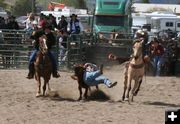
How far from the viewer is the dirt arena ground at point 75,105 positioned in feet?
27.2

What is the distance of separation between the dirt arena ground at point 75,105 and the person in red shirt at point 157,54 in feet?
9.83

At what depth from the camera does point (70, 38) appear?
60.7ft

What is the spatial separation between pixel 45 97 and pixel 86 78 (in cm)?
138

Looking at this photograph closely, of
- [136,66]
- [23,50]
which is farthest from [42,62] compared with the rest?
[23,50]

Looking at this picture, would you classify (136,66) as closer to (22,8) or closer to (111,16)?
(111,16)

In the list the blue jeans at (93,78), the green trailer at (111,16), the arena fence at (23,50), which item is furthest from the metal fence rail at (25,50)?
the blue jeans at (93,78)

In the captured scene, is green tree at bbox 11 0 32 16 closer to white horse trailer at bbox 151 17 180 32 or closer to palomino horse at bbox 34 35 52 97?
white horse trailer at bbox 151 17 180 32

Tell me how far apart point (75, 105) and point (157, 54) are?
8.90 metres

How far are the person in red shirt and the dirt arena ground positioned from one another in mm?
2997

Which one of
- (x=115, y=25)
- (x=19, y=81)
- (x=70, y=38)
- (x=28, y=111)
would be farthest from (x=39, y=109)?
(x=115, y=25)

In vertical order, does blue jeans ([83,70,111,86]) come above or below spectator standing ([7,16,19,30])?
below

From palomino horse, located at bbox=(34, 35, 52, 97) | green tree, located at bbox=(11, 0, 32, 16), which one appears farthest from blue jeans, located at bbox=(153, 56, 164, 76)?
green tree, located at bbox=(11, 0, 32, 16)

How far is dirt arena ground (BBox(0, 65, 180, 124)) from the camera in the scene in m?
8.29

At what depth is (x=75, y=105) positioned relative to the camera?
33.3ft
